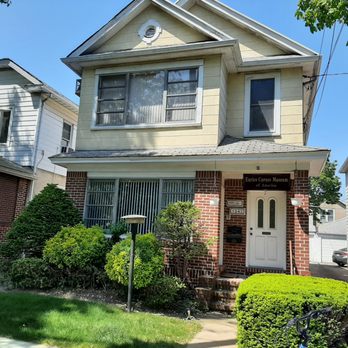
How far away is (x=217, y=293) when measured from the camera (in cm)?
808

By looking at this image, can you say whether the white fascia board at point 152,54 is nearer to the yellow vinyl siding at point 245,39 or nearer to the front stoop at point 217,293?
the yellow vinyl siding at point 245,39

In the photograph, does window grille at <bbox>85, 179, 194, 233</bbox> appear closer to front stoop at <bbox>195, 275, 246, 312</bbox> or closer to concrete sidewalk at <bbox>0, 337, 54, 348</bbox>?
front stoop at <bbox>195, 275, 246, 312</bbox>

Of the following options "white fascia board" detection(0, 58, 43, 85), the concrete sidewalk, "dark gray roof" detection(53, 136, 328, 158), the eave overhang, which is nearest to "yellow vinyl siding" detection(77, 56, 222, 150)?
"dark gray roof" detection(53, 136, 328, 158)

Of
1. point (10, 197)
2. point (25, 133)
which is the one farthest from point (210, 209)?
point (25, 133)

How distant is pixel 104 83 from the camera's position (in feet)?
35.7

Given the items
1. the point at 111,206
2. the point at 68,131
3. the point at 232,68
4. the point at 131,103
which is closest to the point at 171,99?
the point at 131,103

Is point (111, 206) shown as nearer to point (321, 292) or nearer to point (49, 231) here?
point (49, 231)

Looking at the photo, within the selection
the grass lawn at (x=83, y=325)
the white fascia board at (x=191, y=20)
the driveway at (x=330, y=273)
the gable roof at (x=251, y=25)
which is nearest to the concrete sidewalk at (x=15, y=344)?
the grass lawn at (x=83, y=325)

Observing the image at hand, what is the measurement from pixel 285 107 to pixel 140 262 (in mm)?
6057

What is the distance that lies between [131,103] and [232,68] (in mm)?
3212

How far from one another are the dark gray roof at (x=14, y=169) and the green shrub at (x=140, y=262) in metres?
6.94

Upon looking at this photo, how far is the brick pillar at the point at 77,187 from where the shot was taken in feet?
33.6

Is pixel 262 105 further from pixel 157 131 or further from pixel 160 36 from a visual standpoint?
pixel 160 36

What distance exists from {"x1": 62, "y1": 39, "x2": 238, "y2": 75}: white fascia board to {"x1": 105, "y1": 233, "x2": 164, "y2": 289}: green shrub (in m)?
5.30
